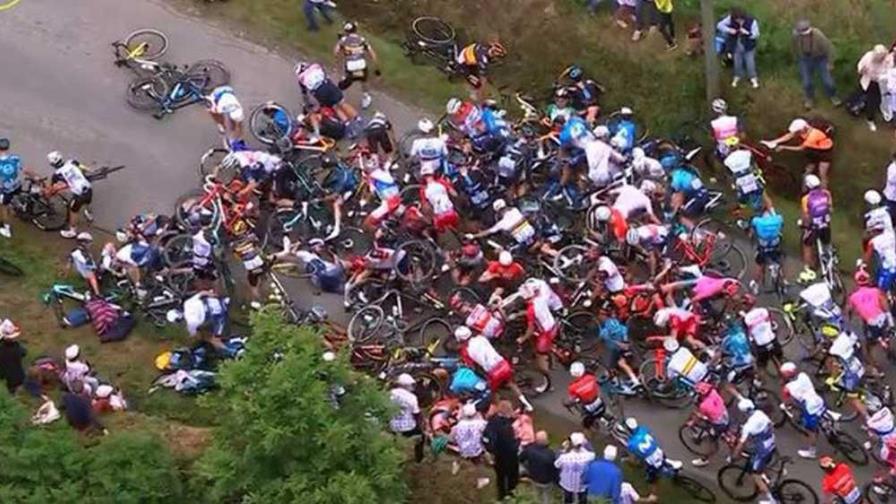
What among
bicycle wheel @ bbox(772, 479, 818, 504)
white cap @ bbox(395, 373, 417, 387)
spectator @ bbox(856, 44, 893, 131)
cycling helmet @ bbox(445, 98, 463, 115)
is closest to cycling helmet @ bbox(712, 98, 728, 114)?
spectator @ bbox(856, 44, 893, 131)

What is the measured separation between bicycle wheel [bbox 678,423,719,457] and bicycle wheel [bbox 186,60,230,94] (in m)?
12.2

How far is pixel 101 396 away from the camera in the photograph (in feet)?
72.1

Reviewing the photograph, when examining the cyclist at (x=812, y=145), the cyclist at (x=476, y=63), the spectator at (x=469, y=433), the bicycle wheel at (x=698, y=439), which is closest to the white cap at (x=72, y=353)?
the spectator at (x=469, y=433)

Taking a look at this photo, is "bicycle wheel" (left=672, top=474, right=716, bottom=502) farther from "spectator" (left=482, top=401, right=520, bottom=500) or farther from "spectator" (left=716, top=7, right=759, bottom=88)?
"spectator" (left=716, top=7, right=759, bottom=88)

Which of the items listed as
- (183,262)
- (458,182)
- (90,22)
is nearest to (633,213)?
(458,182)

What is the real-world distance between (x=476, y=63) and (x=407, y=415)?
9.23 meters

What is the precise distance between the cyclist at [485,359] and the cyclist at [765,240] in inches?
193

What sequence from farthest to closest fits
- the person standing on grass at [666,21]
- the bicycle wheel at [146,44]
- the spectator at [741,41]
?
the bicycle wheel at [146,44], the person standing on grass at [666,21], the spectator at [741,41]

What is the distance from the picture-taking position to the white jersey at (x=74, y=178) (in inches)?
979

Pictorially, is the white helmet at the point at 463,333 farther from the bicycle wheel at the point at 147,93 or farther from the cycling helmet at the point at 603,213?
the bicycle wheel at the point at 147,93

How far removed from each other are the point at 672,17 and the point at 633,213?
6601 millimetres

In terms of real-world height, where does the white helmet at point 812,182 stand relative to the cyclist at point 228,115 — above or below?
above

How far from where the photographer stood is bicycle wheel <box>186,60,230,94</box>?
91.6 ft

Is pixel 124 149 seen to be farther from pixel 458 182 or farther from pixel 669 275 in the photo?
pixel 669 275
